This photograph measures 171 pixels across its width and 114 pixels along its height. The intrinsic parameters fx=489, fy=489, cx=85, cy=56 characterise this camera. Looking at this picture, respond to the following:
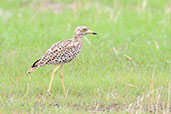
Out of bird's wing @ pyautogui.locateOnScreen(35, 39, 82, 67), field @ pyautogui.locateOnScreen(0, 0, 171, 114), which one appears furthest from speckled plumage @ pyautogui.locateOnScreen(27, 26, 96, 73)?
field @ pyautogui.locateOnScreen(0, 0, 171, 114)

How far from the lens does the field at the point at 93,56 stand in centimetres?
746

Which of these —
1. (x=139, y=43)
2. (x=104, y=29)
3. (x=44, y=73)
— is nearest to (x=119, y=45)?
(x=139, y=43)

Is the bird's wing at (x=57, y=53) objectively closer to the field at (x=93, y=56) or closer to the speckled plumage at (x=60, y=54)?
the speckled plumage at (x=60, y=54)

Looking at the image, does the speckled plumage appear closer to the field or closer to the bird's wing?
the bird's wing

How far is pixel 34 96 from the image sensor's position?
25.3ft

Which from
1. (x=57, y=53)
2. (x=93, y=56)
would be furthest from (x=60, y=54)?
(x=93, y=56)

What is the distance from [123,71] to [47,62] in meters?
1.79

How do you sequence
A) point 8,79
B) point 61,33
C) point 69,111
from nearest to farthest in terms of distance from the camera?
point 69,111, point 8,79, point 61,33

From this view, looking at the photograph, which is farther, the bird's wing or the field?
the bird's wing

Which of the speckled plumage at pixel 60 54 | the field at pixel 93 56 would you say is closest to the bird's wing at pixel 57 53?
the speckled plumage at pixel 60 54

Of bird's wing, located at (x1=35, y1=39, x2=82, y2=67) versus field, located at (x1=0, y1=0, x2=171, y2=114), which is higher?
bird's wing, located at (x1=35, y1=39, x2=82, y2=67)

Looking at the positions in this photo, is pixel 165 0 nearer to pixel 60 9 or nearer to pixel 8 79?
pixel 60 9

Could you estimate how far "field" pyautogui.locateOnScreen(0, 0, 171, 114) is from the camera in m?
7.46

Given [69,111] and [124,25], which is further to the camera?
[124,25]
